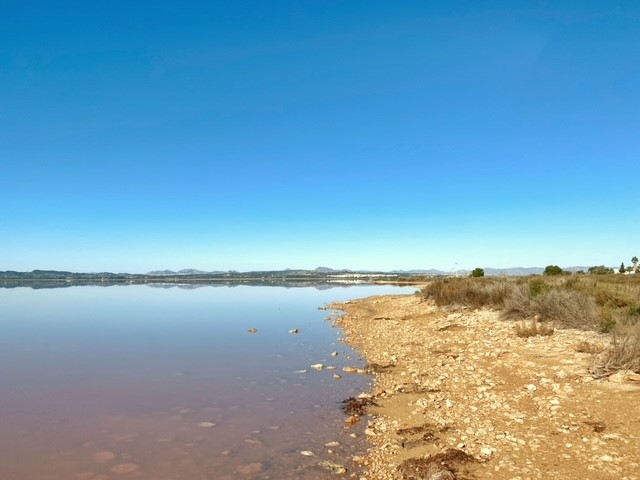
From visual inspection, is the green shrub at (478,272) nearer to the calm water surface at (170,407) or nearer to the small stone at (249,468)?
the calm water surface at (170,407)

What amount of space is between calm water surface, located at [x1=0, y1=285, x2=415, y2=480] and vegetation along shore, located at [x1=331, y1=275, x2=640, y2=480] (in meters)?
1.08

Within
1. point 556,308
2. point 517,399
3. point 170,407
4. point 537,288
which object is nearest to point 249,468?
point 170,407

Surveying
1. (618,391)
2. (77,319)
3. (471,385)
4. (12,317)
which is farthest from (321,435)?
(12,317)

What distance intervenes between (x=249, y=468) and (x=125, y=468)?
189 cm

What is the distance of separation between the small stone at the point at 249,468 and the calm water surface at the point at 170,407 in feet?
0.05

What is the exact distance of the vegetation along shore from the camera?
228 inches

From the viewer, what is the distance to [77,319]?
28.1m

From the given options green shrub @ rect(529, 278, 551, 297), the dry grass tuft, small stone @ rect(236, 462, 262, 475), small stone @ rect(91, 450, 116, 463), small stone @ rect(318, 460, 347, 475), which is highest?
green shrub @ rect(529, 278, 551, 297)

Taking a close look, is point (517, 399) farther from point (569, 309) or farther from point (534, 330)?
point (569, 309)

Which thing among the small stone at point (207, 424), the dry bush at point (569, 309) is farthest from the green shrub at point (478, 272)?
the small stone at point (207, 424)

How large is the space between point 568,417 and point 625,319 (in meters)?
6.84

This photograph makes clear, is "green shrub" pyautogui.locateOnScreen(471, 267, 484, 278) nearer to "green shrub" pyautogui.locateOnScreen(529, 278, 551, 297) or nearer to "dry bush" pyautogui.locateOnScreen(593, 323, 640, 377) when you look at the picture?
"green shrub" pyautogui.locateOnScreen(529, 278, 551, 297)

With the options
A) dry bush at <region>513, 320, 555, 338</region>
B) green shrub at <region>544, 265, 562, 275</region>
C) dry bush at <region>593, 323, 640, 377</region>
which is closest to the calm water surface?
dry bush at <region>593, 323, 640, 377</region>

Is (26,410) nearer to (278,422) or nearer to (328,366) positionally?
(278,422)
